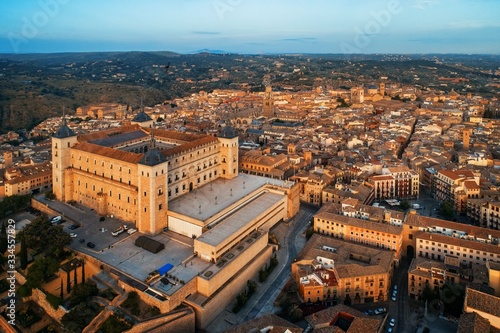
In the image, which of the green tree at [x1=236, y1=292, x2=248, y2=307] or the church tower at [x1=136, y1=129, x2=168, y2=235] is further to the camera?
the church tower at [x1=136, y1=129, x2=168, y2=235]

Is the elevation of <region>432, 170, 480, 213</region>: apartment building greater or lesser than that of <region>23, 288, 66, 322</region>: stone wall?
greater

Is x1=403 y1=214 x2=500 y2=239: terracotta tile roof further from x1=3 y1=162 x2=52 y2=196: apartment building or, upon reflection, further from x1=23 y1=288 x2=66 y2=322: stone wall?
x1=3 y1=162 x2=52 y2=196: apartment building

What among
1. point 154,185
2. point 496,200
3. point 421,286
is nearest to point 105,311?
point 154,185

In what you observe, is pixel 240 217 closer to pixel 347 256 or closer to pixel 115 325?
pixel 347 256

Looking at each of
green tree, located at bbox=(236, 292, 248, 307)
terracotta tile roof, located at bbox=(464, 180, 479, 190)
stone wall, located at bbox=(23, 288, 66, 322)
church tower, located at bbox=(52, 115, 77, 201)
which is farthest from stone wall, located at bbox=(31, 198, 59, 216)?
terracotta tile roof, located at bbox=(464, 180, 479, 190)

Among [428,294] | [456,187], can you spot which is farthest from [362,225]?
[456,187]

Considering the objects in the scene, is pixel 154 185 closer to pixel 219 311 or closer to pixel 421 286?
pixel 219 311
